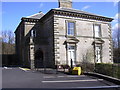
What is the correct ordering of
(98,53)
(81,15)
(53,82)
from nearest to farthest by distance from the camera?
(53,82) < (81,15) < (98,53)

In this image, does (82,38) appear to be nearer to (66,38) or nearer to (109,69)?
(66,38)

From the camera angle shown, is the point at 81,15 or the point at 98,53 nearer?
the point at 81,15

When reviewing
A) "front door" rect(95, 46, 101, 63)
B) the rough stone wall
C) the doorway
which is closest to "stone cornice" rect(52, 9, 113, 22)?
the rough stone wall

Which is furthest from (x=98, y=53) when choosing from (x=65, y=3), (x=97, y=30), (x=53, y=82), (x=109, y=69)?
(x=53, y=82)

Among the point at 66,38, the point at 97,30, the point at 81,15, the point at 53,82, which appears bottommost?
the point at 53,82

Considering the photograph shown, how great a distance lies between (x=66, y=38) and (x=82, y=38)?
2956 mm

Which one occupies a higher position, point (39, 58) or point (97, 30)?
point (97, 30)

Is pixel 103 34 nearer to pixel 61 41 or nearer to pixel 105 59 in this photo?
pixel 105 59

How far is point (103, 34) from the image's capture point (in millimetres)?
30094

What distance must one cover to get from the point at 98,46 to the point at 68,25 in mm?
6397

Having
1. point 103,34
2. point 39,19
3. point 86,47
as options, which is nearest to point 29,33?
point 39,19

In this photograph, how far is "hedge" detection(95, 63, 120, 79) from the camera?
14752mm

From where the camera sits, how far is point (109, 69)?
52.6 feet

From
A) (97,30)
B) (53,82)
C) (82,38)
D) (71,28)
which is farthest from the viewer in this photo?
(97,30)
